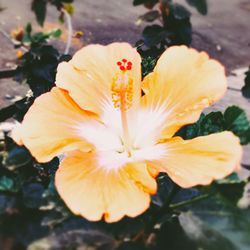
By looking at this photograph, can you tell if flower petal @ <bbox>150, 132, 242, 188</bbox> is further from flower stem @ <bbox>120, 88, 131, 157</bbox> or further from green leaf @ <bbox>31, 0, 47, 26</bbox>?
green leaf @ <bbox>31, 0, 47, 26</bbox>

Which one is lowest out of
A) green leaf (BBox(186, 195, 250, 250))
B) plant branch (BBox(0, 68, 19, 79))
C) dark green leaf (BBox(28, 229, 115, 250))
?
plant branch (BBox(0, 68, 19, 79))

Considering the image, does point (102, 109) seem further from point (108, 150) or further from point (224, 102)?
point (224, 102)

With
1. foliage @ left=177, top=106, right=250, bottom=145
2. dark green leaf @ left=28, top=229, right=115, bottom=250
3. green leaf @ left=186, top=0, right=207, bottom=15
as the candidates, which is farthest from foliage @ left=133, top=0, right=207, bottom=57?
dark green leaf @ left=28, top=229, right=115, bottom=250

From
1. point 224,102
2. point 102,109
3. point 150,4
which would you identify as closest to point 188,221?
point 102,109

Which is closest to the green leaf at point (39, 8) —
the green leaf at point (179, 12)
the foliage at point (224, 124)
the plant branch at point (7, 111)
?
the green leaf at point (179, 12)

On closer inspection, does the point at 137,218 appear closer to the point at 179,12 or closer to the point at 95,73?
the point at 95,73

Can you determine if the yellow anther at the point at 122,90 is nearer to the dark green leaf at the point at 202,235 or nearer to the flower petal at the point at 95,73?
the flower petal at the point at 95,73
